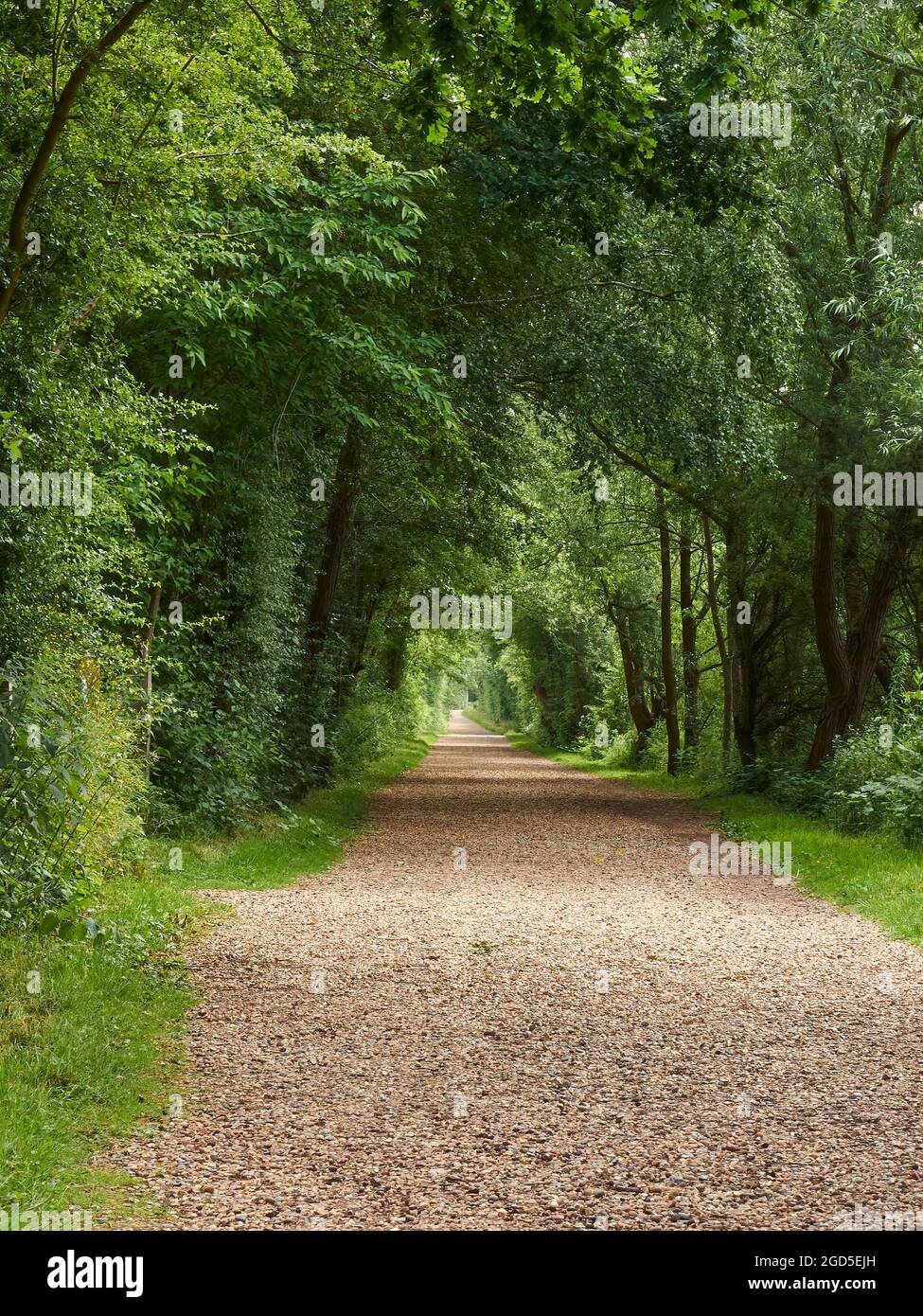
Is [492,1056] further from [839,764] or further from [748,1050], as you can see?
[839,764]

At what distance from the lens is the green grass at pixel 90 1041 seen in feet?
15.0

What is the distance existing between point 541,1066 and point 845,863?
24.1 ft

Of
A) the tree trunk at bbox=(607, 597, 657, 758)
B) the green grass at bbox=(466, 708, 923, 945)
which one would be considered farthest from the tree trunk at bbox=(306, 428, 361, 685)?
the tree trunk at bbox=(607, 597, 657, 758)

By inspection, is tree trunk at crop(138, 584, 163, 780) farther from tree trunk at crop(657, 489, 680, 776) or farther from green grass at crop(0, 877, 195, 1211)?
tree trunk at crop(657, 489, 680, 776)

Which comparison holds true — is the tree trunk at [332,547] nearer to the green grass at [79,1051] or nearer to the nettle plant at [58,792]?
the nettle plant at [58,792]

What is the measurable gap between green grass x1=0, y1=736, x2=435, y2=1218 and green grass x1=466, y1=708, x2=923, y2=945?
5462mm

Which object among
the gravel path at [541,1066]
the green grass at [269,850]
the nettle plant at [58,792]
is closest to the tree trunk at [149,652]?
the green grass at [269,850]

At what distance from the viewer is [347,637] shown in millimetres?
24531

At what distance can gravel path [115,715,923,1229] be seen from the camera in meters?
4.59

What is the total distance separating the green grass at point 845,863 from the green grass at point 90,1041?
17.9 ft

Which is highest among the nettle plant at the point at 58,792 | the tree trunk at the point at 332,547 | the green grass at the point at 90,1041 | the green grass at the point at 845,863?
the tree trunk at the point at 332,547

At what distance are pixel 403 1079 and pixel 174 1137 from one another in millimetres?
1276

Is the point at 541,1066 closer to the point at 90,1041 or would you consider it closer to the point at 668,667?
the point at 90,1041

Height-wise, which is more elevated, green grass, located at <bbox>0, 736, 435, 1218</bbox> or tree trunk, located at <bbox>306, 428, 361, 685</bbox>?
tree trunk, located at <bbox>306, 428, 361, 685</bbox>
